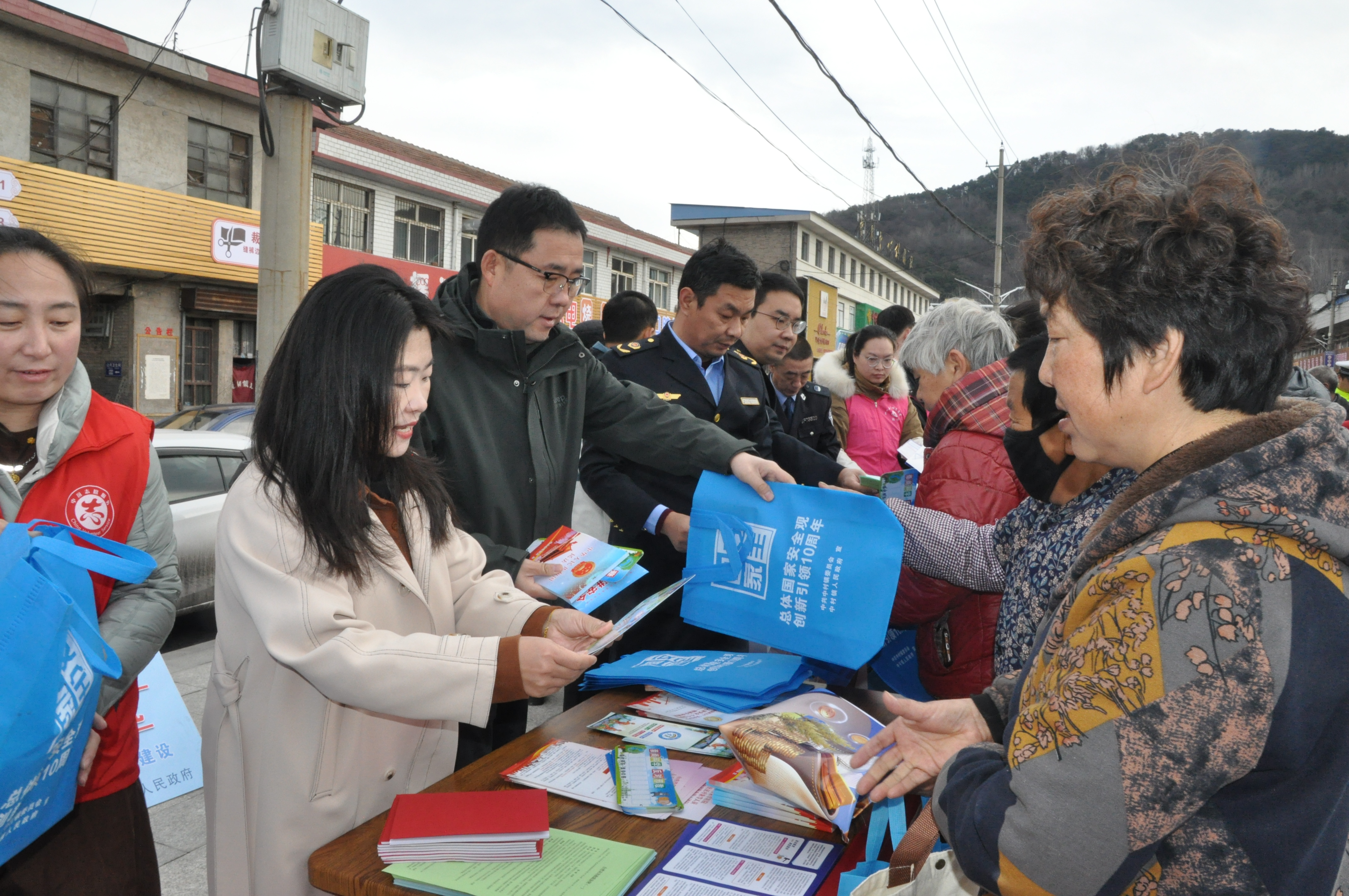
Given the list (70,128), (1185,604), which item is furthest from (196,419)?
(1185,604)

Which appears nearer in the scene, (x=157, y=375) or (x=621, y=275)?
(x=157, y=375)

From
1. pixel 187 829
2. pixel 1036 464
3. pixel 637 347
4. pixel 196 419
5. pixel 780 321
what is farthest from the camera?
pixel 196 419

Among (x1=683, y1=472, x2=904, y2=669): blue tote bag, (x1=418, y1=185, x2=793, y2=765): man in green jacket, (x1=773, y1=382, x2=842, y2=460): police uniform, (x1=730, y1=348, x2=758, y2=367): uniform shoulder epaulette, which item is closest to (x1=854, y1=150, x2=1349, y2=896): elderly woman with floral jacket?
(x1=683, y1=472, x2=904, y2=669): blue tote bag

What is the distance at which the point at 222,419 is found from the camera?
29.7 ft

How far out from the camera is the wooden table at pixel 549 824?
1243mm

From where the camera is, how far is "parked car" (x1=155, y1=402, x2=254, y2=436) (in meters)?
8.68

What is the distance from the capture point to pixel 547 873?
3.98ft

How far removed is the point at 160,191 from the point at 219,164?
4.87 feet

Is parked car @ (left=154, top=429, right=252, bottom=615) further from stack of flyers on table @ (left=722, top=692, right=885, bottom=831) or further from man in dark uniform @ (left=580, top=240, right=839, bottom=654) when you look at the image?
stack of flyers on table @ (left=722, top=692, right=885, bottom=831)

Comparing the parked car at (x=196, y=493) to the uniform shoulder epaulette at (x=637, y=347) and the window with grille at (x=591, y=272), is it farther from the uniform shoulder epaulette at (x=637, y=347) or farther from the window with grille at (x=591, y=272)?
the window with grille at (x=591, y=272)

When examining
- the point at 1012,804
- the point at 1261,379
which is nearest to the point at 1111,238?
the point at 1261,379

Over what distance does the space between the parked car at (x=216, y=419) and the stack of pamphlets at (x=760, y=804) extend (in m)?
8.22

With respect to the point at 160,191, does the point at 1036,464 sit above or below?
below

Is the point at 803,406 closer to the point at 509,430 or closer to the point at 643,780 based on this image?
the point at 509,430
